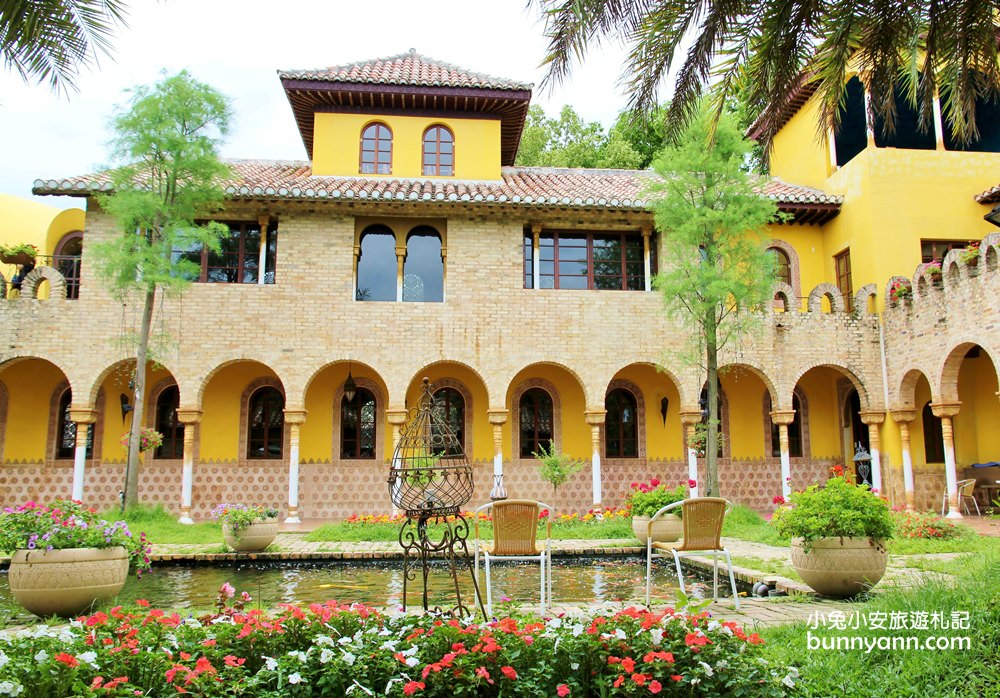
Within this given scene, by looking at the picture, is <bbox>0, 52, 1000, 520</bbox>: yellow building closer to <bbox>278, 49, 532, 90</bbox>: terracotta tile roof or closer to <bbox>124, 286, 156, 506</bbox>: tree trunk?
<bbox>278, 49, 532, 90</bbox>: terracotta tile roof

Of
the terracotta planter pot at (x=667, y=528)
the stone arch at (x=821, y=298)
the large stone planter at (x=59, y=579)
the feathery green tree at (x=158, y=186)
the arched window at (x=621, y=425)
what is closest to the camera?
the large stone planter at (x=59, y=579)

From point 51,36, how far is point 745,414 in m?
17.1

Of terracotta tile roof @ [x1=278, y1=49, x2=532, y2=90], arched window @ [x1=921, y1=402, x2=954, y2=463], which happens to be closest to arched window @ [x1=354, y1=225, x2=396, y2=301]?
terracotta tile roof @ [x1=278, y1=49, x2=532, y2=90]

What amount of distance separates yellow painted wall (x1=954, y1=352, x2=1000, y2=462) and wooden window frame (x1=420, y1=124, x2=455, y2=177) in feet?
44.3

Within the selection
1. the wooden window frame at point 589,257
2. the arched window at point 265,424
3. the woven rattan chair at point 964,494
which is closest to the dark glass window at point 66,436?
the arched window at point 265,424

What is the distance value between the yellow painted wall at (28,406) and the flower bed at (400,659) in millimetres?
15990

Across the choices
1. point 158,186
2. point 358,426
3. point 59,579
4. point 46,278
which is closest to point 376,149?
point 158,186

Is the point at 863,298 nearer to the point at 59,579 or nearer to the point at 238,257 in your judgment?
the point at 238,257

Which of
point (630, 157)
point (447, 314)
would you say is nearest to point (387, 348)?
point (447, 314)

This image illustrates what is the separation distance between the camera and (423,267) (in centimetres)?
1820

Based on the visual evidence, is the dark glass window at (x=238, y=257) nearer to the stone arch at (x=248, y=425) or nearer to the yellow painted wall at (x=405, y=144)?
the yellow painted wall at (x=405, y=144)

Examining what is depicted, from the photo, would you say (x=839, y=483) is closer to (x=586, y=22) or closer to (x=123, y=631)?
(x=586, y=22)

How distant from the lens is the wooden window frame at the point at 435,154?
1928 centimetres

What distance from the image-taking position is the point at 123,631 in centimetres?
421
